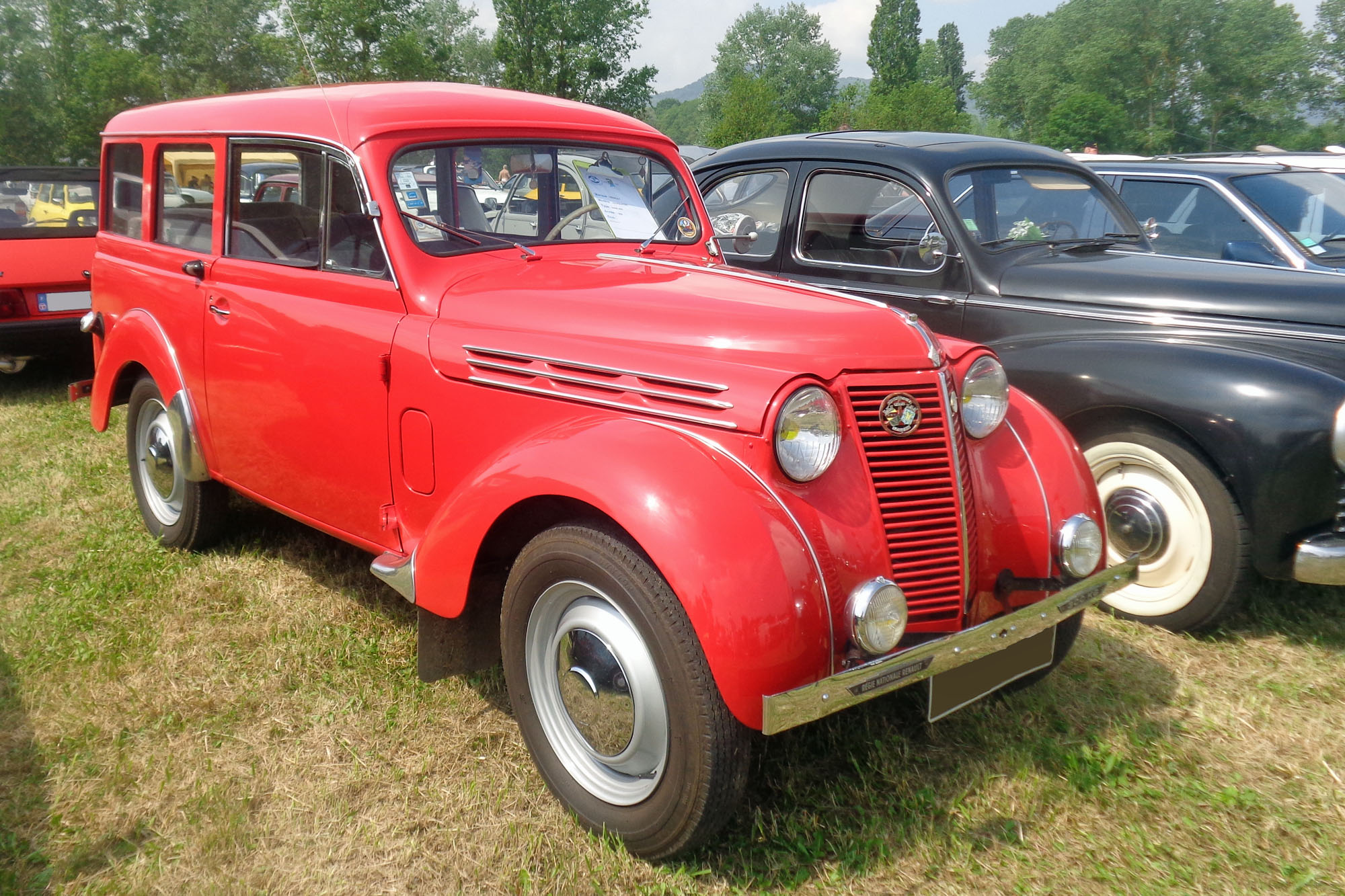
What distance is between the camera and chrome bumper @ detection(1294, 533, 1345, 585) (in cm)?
317

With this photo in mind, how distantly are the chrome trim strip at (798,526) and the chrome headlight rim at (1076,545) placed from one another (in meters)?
0.86

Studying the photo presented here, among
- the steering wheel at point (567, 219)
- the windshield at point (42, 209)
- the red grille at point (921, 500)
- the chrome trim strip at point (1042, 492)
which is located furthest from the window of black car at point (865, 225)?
the windshield at point (42, 209)

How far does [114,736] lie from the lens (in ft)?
9.43

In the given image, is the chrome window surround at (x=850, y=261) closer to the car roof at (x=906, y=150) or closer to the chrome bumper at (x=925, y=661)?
the car roof at (x=906, y=150)

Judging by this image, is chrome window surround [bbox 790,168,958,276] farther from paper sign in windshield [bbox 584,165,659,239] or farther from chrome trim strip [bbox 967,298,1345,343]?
paper sign in windshield [bbox 584,165,659,239]

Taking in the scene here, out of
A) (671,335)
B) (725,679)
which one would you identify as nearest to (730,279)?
(671,335)

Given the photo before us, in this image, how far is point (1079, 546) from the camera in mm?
2592

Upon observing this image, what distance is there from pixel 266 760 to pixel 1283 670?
10.8 feet

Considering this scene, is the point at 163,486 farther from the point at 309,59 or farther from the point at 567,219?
the point at 567,219

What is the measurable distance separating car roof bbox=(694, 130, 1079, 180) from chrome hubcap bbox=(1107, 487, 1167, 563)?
1.74 m

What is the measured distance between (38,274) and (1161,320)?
694 centimetres

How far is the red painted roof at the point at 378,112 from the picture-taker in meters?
3.05

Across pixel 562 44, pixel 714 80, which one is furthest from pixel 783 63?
pixel 562 44

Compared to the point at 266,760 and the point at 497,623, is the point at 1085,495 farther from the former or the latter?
the point at 266,760
